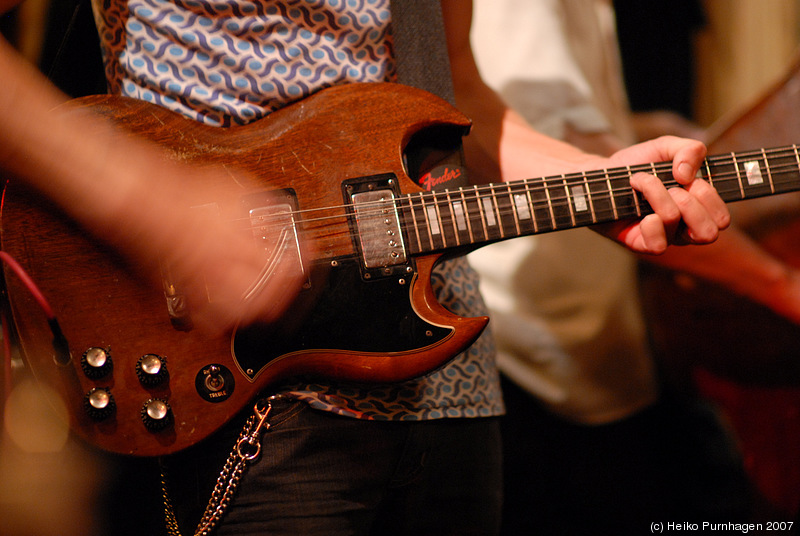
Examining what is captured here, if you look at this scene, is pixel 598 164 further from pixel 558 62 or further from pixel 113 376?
pixel 558 62

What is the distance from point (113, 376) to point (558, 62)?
158 cm

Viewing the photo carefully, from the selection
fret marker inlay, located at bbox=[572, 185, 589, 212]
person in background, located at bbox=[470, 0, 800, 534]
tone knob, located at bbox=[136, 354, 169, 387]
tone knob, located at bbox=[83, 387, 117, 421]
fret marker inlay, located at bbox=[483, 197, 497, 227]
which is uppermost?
fret marker inlay, located at bbox=[483, 197, 497, 227]

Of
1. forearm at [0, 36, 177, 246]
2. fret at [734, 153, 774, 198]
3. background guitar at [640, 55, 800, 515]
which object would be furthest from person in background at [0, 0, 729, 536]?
background guitar at [640, 55, 800, 515]

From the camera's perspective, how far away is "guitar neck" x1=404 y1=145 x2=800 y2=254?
2.48 ft

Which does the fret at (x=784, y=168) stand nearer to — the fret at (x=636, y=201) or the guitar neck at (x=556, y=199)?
the guitar neck at (x=556, y=199)

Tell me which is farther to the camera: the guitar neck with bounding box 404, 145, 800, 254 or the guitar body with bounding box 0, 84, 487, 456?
the guitar neck with bounding box 404, 145, 800, 254

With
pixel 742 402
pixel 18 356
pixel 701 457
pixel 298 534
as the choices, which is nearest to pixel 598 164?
pixel 298 534

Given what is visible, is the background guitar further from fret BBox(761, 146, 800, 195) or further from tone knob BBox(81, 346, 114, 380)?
tone knob BBox(81, 346, 114, 380)

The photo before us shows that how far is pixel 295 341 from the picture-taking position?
0.69 metres

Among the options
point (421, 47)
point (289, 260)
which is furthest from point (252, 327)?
point (421, 47)

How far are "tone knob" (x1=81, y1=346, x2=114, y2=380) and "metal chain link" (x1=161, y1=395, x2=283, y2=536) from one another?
15 centimetres

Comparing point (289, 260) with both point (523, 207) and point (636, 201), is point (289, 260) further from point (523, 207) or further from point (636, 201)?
point (636, 201)

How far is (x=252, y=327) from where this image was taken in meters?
0.68

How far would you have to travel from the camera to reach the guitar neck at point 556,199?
2.48 ft
